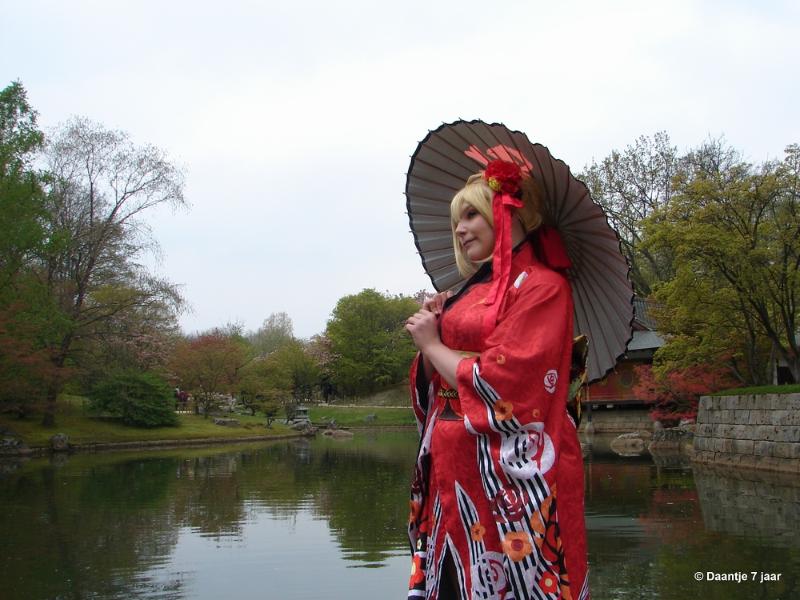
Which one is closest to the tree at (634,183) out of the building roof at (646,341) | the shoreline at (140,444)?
the building roof at (646,341)

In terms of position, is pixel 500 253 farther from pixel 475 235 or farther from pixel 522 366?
pixel 522 366

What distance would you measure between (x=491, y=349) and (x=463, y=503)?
1.41 ft

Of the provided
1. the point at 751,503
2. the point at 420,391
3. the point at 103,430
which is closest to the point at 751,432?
the point at 751,503

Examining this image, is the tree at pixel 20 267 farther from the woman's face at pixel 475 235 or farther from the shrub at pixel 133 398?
the woman's face at pixel 475 235

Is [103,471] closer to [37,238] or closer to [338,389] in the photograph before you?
[37,238]

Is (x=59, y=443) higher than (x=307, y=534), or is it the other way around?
(x=59, y=443)

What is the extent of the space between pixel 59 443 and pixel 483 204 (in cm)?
2237

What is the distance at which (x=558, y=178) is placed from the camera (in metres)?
2.18

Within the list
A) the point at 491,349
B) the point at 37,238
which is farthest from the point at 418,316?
the point at 37,238

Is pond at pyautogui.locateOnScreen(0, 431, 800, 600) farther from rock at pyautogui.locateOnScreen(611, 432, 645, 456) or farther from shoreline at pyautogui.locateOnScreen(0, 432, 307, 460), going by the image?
rock at pyautogui.locateOnScreen(611, 432, 645, 456)

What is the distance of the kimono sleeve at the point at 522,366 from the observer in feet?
6.13

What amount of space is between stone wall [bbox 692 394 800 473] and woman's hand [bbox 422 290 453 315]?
39.6 ft

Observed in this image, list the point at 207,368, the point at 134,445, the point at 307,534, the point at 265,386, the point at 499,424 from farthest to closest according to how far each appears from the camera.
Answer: the point at 265,386
the point at 207,368
the point at 134,445
the point at 307,534
the point at 499,424

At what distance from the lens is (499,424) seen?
1.86 meters
